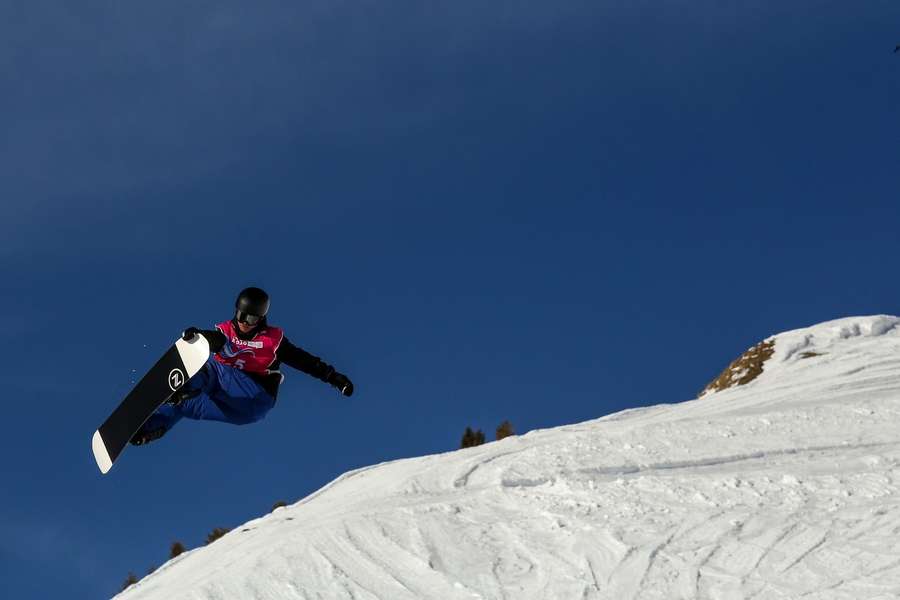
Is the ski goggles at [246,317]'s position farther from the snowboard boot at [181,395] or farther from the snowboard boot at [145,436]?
the snowboard boot at [145,436]

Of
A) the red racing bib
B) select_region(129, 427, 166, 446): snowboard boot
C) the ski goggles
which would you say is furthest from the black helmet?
select_region(129, 427, 166, 446): snowboard boot

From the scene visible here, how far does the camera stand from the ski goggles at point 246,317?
1066 centimetres

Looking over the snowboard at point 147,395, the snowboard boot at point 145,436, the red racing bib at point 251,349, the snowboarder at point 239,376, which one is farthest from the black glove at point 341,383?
the snowboard boot at point 145,436

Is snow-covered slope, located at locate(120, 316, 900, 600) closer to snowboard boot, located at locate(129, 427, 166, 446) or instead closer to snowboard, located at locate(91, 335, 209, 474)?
snowboard boot, located at locate(129, 427, 166, 446)

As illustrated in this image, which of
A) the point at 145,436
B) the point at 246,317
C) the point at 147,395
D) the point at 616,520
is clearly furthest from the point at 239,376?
the point at 616,520

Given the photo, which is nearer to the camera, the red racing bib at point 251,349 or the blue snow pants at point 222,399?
Result: the red racing bib at point 251,349

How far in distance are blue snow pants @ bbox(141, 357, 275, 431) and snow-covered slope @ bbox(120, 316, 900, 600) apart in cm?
170

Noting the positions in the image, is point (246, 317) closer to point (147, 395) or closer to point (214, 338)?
point (214, 338)

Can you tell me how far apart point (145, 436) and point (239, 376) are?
1313 mm

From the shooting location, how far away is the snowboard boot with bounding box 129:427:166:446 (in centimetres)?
1149

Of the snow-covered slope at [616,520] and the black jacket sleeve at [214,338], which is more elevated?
the black jacket sleeve at [214,338]

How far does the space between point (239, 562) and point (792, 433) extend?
7.27 meters

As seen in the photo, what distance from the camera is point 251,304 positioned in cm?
1054

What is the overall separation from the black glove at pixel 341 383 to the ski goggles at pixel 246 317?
1036 millimetres
